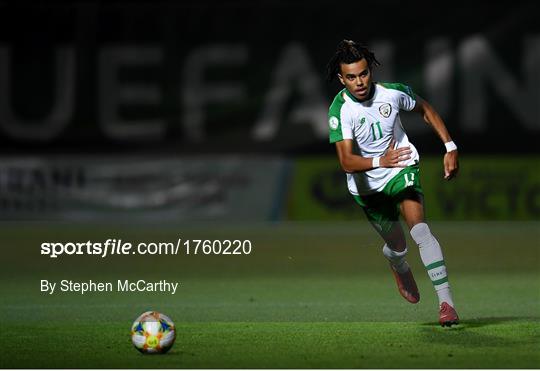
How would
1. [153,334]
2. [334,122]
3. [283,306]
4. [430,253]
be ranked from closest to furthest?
[153,334], [430,253], [334,122], [283,306]

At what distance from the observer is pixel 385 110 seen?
25.8 feet

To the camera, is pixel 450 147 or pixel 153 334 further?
pixel 450 147

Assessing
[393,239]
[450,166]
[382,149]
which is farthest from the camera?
[393,239]

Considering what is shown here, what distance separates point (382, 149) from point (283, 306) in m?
2.05

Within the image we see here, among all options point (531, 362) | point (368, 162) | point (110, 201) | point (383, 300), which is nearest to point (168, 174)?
point (110, 201)

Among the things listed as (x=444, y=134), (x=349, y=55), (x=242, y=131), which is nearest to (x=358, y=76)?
(x=349, y=55)

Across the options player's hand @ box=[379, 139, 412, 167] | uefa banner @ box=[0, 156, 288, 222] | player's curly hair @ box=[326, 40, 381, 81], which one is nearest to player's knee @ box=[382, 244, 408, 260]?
player's hand @ box=[379, 139, 412, 167]

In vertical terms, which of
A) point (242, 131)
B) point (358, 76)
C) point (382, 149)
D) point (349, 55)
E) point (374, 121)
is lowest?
point (382, 149)

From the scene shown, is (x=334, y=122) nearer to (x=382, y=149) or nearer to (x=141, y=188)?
(x=382, y=149)

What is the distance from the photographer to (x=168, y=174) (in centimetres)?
2008

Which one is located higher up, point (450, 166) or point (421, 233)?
point (450, 166)

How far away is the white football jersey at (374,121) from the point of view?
7727 mm

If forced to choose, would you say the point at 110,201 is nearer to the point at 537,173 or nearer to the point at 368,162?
the point at 537,173

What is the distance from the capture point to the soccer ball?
260 inches
